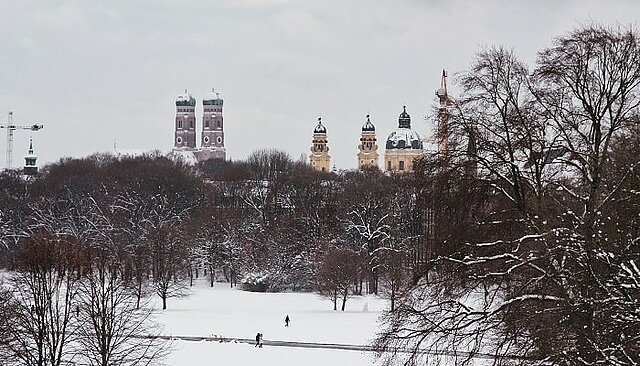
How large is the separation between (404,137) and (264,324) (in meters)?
126

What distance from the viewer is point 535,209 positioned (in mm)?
17453

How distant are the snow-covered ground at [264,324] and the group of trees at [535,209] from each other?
14966 mm

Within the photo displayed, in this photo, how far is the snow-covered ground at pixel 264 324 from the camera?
35625 millimetres

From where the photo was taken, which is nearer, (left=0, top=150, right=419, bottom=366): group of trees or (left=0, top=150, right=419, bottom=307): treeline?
(left=0, top=150, right=419, bottom=366): group of trees

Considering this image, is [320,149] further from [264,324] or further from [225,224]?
[264,324]

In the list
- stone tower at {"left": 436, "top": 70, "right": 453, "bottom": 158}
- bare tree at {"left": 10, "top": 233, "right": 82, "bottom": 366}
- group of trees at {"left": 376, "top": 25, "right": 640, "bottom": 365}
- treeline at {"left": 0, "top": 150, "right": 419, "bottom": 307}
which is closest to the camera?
group of trees at {"left": 376, "top": 25, "right": 640, "bottom": 365}

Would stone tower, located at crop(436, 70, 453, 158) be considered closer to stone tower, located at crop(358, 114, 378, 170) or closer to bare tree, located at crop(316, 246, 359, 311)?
bare tree, located at crop(316, 246, 359, 311)

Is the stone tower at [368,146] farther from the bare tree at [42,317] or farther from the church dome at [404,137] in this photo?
the bare tree at [42,317]

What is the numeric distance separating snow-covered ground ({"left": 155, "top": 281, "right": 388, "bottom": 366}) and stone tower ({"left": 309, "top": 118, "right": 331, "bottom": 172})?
4262 inches

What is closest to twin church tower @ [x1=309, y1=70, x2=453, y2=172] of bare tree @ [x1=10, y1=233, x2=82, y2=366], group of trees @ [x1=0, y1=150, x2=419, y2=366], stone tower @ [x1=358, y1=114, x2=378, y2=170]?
stone tower @ [x1=358, y1=114, x2=378, y2=170]

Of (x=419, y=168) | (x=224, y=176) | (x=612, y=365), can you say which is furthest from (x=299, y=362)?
(x=224, y=176)

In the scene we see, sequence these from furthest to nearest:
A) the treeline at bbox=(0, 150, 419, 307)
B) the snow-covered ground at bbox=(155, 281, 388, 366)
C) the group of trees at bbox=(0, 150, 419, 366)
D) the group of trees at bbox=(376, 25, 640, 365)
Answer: the treeline at bbox=(0, 150, 419, 307) → the group of trees at bbox=(0, 150, 419, 366) → the snow-covered ground at bbox=(155, 281, 388, 366) → the group of trees at bbox=(376, 25, 640, 365)

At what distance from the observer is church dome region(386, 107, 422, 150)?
171 meters

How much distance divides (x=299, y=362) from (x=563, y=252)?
20.7m
